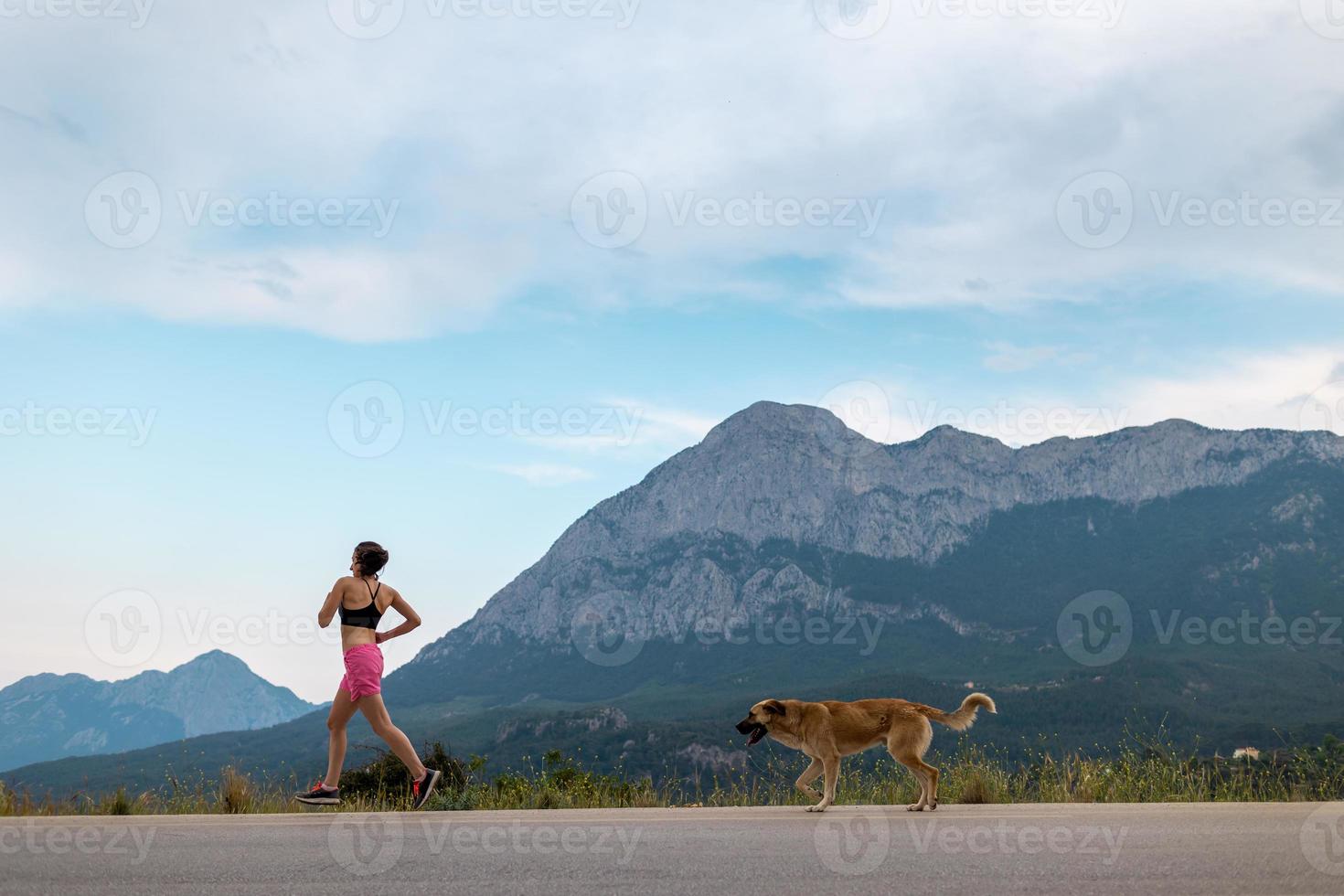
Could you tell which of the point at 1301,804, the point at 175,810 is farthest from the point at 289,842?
the point at 1301,804

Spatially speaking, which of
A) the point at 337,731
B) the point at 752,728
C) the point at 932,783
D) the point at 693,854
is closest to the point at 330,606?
the point at 337,731

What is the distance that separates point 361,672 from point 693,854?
15.6ft

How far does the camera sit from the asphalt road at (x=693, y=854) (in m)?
5.83

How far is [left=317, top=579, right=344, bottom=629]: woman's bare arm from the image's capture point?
10.5 metres

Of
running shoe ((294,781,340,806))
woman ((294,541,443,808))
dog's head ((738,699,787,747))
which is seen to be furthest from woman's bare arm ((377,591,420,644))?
dog's head ((738,699,787,747))

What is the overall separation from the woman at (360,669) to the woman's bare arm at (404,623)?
0.4 inches

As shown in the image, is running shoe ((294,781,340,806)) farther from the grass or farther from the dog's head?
the dog's head

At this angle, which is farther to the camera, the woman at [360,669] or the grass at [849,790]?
the grass at [849,790]

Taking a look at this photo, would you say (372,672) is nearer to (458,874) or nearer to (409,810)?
(409,810)

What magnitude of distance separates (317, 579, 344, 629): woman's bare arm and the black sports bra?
0.09m

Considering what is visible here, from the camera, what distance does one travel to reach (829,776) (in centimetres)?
1056

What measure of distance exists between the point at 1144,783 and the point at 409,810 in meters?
7.97

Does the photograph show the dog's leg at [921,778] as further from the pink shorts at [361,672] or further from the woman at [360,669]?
the pink shorts at [361,672]

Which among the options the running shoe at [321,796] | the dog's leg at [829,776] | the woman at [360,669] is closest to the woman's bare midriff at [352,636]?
the woman at [360,669]
